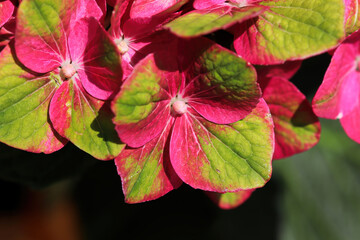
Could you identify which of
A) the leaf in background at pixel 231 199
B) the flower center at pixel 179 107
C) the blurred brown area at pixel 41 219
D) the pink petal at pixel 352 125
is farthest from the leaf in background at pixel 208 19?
the blurred brown area at pixel 41 219

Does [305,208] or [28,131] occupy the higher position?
[28,131]

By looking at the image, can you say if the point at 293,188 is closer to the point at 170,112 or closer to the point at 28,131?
the point at 170,112

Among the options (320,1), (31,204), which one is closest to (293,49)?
(320,1)

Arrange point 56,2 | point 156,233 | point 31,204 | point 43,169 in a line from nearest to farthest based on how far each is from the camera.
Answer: point 56,2 → point 43,169 → point 156,233 → point 31,204

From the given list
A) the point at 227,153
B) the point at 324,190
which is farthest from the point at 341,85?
the point at 324,190

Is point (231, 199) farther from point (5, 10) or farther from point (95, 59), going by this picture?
point (5, 10)

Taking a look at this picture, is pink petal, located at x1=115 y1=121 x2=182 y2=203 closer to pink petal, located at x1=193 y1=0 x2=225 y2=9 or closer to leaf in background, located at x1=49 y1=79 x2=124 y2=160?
leaf in background, located at x1=49 y1=79 x2=124 y2=160

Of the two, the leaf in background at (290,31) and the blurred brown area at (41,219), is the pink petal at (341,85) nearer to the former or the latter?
the leaf in background at (290,31)
